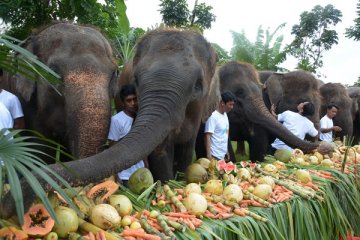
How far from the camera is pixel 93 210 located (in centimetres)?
A: 273

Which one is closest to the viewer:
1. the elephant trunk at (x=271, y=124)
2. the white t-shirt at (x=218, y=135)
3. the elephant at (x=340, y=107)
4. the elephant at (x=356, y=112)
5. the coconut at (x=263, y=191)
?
the coconut at (x=263, y=191)

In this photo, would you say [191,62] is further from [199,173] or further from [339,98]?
[339,98]

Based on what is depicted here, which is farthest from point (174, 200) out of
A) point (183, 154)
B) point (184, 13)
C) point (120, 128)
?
point (184, 13)

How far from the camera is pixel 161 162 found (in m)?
4.64

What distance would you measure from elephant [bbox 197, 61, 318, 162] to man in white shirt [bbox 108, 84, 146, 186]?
303 cm

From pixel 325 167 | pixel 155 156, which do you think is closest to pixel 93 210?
pixel 155 156

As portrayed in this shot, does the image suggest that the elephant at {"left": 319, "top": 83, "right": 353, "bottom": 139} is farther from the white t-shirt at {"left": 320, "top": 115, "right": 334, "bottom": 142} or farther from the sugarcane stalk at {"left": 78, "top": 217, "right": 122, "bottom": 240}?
the sugarcane stalk at {"left": 78, "top": 217, "right": 122, "bottom": 240}

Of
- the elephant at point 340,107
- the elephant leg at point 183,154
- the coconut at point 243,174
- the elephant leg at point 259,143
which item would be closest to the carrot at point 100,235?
the coconut at point 243,174

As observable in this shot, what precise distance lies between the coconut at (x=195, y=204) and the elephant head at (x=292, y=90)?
6019 mm

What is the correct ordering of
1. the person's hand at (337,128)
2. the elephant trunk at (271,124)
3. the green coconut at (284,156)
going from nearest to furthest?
the green coconut at (284,156) → the elephant trunk at (271,124) → the person's hand at (337,128)

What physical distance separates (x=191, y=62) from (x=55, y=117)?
1.49 metres

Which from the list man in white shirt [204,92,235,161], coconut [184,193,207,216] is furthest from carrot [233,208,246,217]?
man in white shirt [204,92,235,161]

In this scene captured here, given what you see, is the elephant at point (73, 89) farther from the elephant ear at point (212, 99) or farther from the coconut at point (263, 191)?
the coconut at point (263, 191)

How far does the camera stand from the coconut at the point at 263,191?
3.88 m
